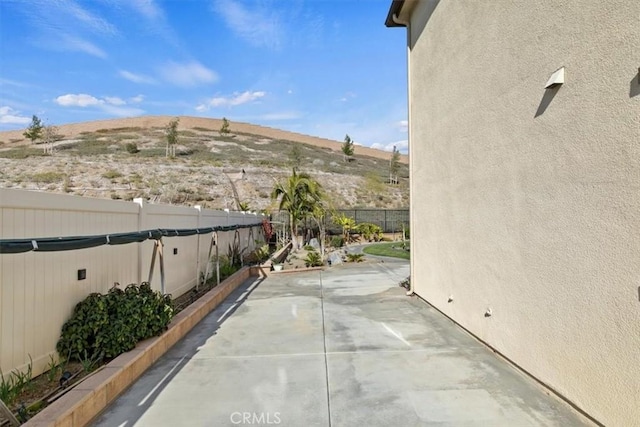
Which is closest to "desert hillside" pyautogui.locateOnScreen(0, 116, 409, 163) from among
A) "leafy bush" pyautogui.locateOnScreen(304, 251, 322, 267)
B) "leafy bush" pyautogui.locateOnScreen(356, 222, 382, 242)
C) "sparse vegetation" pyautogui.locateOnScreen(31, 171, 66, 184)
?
"sparse vegetation" pyautogui.locateOnScreen(31, 171, 66, 184)

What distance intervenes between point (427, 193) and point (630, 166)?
4.99 meters

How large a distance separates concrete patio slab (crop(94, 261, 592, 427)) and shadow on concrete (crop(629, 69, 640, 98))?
2.50 meters

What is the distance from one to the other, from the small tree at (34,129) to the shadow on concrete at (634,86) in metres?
62.3

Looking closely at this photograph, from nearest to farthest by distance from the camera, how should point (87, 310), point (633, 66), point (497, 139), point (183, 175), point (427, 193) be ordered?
point (633, 66)
point (87, 310)
point (497, 139)
point (427, 193)
point (183, 175)

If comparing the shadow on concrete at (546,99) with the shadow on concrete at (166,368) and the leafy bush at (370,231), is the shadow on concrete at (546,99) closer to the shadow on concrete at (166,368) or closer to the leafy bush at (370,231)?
the shadow on concrete at (166,368)

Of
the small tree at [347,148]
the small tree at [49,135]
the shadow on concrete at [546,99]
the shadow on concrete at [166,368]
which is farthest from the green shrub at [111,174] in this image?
the small tree at [347,148]

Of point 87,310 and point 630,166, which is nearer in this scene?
point 630,166

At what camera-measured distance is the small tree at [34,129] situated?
169 ft

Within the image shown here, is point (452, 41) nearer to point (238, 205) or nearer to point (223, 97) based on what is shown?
point (238, 205)

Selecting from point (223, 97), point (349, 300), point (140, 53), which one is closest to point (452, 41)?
point (349, 300)

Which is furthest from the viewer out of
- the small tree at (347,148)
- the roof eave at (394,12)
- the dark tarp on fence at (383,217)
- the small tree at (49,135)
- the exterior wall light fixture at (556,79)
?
the small tree at (347,148)

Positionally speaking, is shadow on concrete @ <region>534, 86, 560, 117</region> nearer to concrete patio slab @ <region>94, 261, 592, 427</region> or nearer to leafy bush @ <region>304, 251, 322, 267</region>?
concrete patio slab @ <region>94, 261, 592, 427</region>

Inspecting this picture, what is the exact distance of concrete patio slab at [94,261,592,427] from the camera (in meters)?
3.37

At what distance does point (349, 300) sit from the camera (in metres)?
8.59
